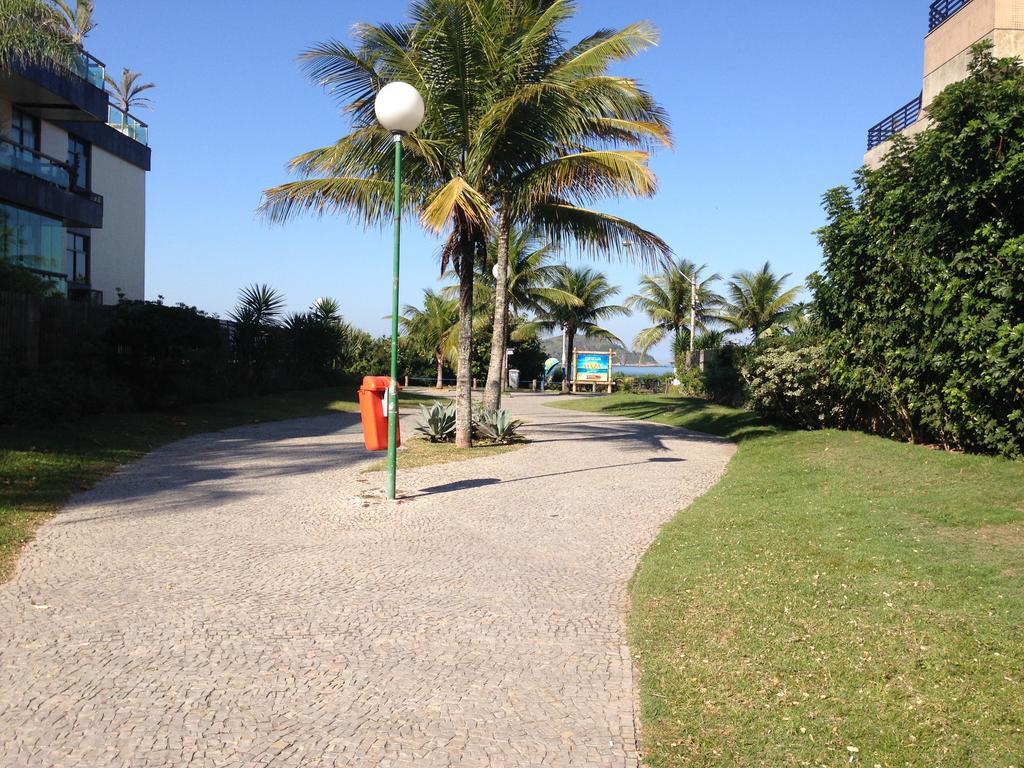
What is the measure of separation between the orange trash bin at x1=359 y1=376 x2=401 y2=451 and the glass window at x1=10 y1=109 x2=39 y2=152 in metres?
18.7

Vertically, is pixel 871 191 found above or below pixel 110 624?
above

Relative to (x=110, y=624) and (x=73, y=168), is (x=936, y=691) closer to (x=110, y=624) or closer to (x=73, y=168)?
(x=110, y=624)

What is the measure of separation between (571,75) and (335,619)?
11.3 meters

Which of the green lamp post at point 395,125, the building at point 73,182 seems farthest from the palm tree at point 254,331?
the green lamp post at point 395,125

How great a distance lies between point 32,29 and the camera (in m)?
14.2

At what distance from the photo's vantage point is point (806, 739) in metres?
3.42

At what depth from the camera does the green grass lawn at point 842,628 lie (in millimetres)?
3404

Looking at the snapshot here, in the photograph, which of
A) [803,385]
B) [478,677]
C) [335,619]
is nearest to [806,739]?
[478,677]

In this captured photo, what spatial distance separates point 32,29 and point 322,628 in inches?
557

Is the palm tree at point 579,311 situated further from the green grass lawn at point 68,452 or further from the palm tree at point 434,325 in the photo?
the green grass lawn at point 68,452

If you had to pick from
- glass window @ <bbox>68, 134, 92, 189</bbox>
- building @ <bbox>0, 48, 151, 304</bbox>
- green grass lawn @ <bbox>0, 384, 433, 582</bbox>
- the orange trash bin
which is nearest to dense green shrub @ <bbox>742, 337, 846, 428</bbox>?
the orange trash bin

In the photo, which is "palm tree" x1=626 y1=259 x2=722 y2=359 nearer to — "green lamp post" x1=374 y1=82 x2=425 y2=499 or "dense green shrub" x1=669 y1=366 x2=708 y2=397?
"dense green shrub" x1=669 y1=366 x2=708 y2=397

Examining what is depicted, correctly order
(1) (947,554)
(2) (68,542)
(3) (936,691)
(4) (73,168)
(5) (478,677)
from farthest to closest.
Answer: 1. (4) (73,168)
2. (2) (68,542)
3. (1) (947,554)
4. (5) (478,677)
5. (3) (936,691)

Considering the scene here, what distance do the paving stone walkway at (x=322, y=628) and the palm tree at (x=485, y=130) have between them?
5666 mm
